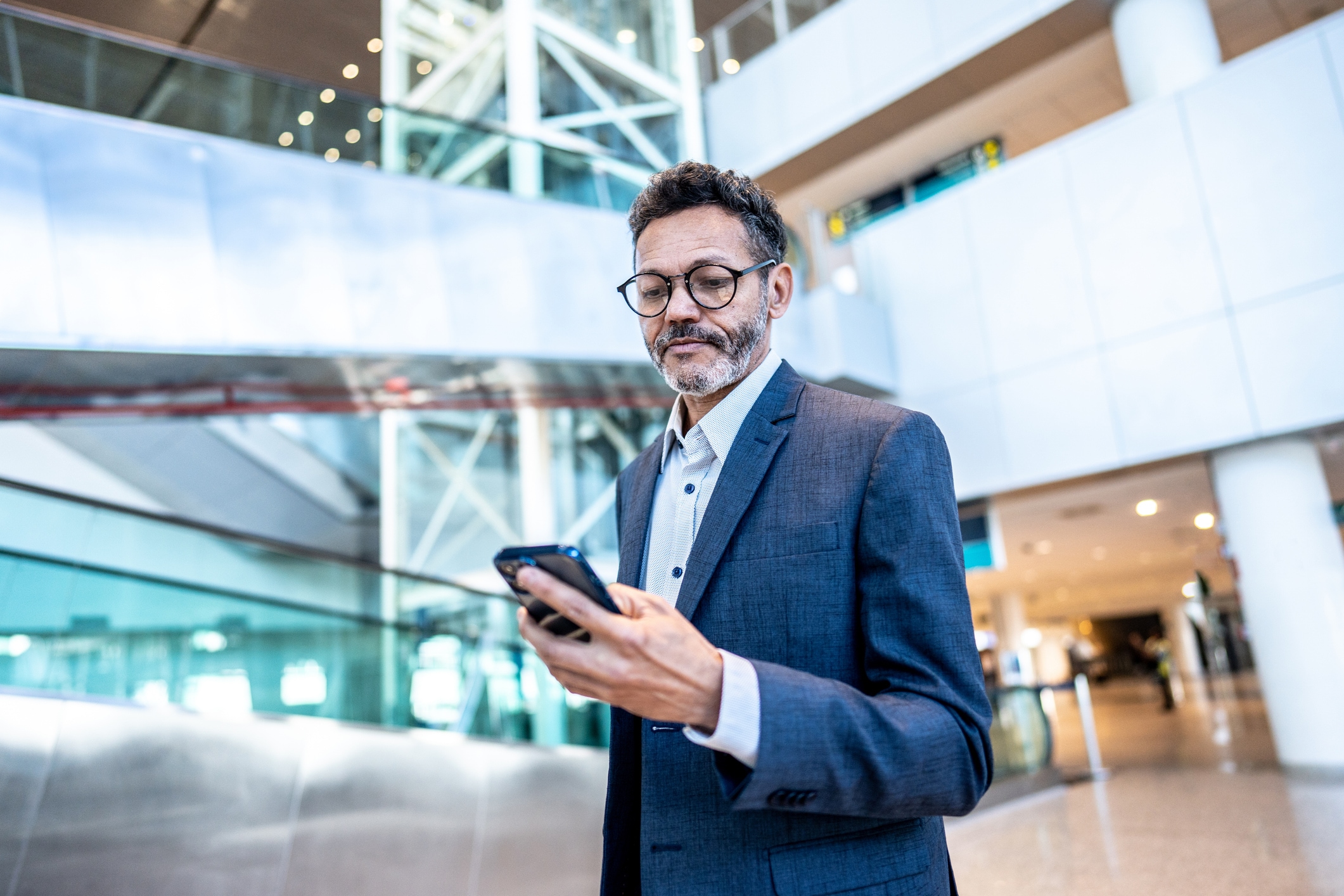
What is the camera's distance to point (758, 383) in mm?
1498

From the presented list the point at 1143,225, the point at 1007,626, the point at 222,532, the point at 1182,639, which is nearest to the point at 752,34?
the point at 1143,225

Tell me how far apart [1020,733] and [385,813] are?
6.82 metres

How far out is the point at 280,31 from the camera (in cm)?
1403

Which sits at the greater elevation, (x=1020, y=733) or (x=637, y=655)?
(x=637, y=655)

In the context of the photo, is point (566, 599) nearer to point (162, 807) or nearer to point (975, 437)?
point (162, 807)

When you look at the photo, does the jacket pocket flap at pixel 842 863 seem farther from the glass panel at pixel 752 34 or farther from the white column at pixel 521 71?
the glass panel at pixel 752 34

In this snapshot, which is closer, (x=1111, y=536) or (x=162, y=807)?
(x=162, y=807)

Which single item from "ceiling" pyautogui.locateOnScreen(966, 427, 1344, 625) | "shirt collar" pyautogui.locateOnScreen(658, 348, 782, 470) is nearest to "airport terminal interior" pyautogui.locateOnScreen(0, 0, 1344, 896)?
"ceiling" pyautogui.locateOnScreen(966, 427, 1344, 625)

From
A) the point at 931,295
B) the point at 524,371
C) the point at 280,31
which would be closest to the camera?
the point at 524,371

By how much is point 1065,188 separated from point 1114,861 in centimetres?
737

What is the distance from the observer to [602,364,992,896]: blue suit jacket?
3.26ft

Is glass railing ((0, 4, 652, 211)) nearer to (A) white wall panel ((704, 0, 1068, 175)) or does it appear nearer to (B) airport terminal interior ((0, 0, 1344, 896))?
(B) airport terminal interior ((0, 0, 1344, 896))

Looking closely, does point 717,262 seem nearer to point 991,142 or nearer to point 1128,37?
point 1128,37

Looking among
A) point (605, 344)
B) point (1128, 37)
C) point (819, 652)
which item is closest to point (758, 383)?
point (819, 652)
